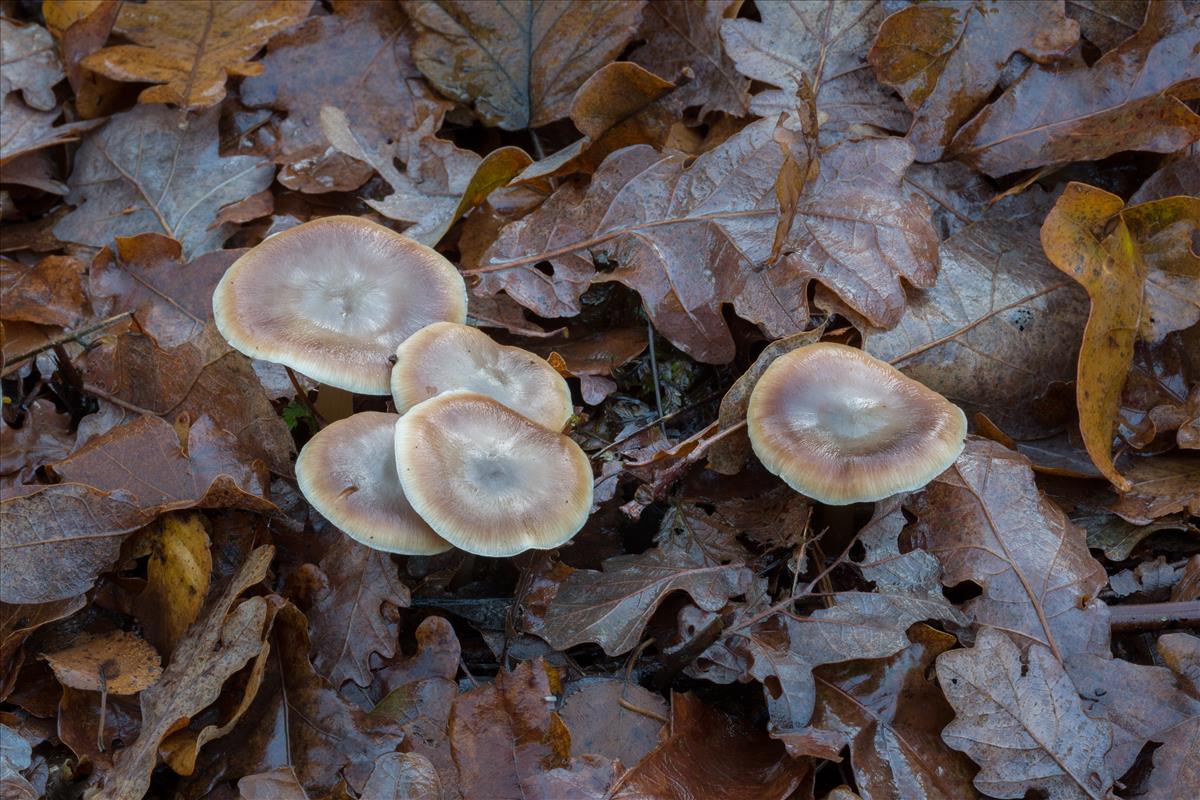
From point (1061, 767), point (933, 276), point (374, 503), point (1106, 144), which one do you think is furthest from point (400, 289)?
point (1106, 144)

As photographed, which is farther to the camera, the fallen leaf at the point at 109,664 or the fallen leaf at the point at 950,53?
the fallen leaf at the point at 950,53

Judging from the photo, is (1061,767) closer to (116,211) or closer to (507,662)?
(507,662)

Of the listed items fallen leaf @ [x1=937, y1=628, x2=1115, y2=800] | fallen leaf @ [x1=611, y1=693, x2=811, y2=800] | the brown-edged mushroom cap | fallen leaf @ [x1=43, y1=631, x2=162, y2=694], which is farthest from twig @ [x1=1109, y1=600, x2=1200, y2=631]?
fallen leaf @ [x1=43, y1=631, x2=162, y2=694]

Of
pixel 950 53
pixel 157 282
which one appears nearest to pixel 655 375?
pixel 950 53

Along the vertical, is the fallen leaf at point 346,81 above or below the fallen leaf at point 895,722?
above

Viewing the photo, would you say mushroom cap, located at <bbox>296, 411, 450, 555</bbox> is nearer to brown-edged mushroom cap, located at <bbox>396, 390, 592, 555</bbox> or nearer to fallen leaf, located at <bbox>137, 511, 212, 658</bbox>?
brown-edged mushroom cap, located at <bbox>396, 390, 592, 555</bbox>

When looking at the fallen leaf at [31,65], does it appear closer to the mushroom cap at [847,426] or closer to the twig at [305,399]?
the twig at [305,399]

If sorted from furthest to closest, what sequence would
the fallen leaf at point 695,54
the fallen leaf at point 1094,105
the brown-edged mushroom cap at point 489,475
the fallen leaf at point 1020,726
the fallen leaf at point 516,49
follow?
the fallen leaf at point 516,49 < the fallen leaf at point 695,54 < the fallen leaf at point 1094,105 < the brown-edged mushroom cap at point 489,475 < the fallen leaf at point 1020,726

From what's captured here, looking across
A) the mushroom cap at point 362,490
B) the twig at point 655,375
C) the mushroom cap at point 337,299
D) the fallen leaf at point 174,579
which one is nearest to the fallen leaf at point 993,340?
the twig at point 655,375
